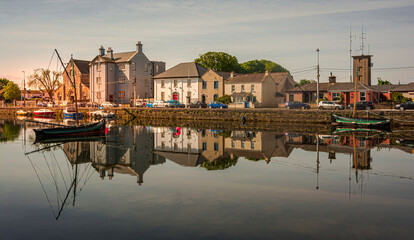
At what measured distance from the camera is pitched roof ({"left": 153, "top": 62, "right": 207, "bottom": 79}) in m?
73.9

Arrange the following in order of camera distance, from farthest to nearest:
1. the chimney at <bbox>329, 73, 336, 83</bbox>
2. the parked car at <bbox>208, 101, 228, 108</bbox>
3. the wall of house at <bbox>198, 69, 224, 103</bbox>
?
the wall of house at <bbox>198, 69, 224, 103</bbox> < the chimney at <bbox>329, 73, 336, 83</bbox> < the parked car at <bbox>208, 101, 228, 108</bbox>

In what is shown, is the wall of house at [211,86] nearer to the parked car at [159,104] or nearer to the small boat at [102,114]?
the parked car at [159,104]

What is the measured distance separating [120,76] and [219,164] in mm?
66871

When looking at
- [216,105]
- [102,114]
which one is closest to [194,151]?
[216,105]

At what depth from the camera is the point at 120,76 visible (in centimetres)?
8306

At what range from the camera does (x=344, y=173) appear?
18.2 metres

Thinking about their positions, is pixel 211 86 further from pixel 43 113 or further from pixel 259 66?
pixel 259 66

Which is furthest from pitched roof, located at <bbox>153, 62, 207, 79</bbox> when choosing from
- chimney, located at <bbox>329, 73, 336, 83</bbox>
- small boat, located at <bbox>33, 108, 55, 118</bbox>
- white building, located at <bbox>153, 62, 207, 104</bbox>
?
chimney, located at <bbox>329, 73, 336, 83</bbox>

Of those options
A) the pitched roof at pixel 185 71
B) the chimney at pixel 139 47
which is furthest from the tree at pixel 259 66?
the chimney at pixel 139 47

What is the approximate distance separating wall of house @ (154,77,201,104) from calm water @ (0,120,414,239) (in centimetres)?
4729

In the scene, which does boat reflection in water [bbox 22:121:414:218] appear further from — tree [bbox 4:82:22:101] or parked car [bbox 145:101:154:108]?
tree [bbox 4:82:22:101]

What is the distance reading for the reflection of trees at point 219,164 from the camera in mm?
19913

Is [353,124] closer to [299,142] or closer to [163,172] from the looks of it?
[299,142]

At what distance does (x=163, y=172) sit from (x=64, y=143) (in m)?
16.3
